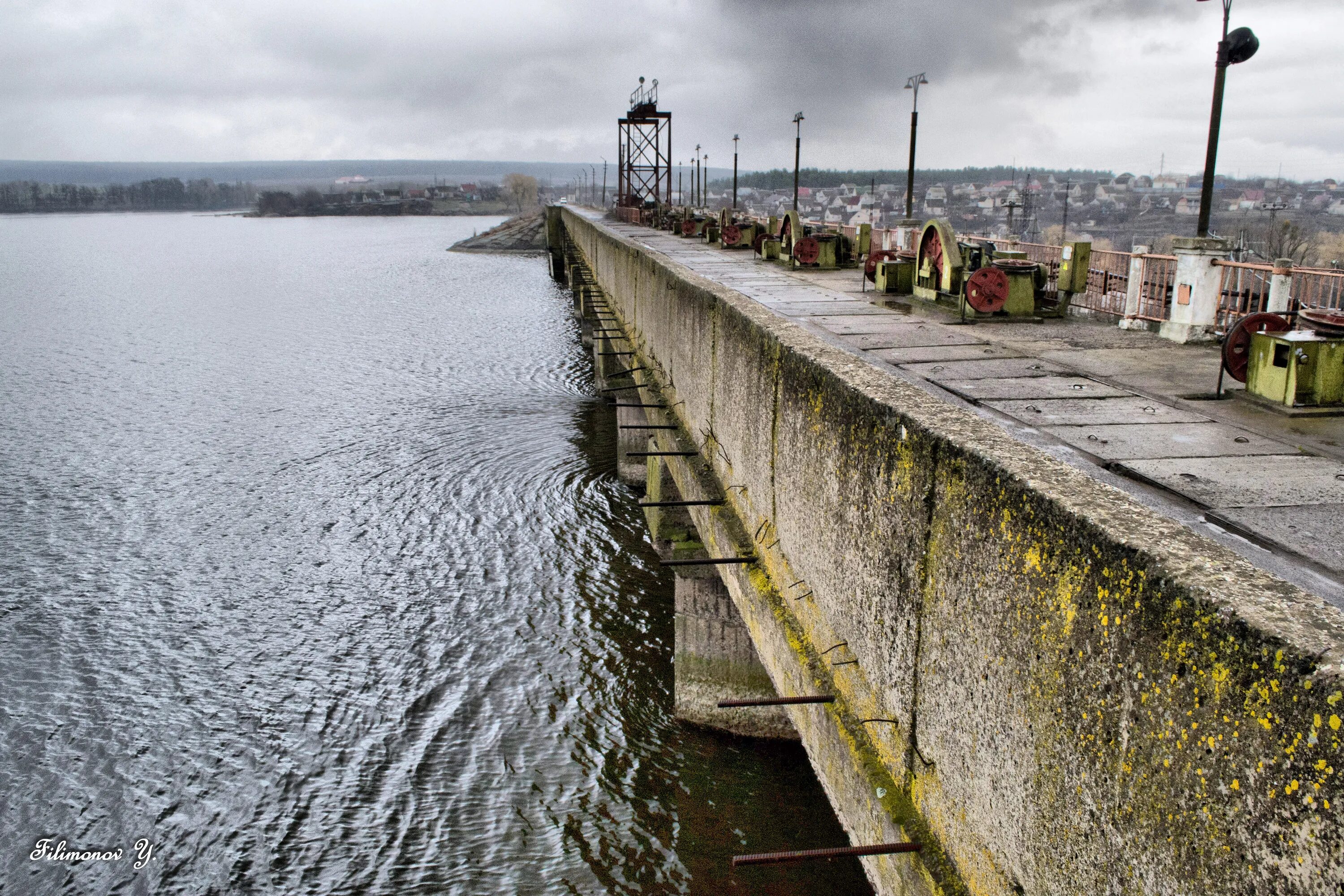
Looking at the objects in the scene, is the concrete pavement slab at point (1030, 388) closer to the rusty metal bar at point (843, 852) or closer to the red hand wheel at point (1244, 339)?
the red hand wheel at point (1244, 339)

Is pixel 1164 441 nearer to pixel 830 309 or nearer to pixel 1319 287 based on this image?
pixel 1319 287

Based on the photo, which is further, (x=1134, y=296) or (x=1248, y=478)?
(x=1134, y=296)

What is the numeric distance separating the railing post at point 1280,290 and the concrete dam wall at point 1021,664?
23.4 ft

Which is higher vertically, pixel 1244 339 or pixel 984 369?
pixel 1244 339

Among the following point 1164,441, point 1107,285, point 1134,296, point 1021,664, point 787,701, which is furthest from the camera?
point 1107,285

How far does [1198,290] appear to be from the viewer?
10.8 meters

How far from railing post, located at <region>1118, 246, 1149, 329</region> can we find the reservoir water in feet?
21.7

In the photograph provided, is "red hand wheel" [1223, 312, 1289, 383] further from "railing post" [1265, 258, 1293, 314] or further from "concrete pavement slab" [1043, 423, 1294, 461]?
"railing post" [1265, 258, 1293, 314]

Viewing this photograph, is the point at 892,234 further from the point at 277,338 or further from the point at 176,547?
the point at 277,338

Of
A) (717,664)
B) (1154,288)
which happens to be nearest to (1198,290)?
(1154,288)

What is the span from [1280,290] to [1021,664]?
9.70m

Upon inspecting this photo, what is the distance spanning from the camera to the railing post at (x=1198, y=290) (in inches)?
424

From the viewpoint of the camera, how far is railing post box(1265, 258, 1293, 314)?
34.7ft

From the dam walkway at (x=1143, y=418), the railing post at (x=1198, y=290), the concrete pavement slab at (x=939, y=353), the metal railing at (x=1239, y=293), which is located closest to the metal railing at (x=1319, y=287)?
the metal railing at (x=1239, y=293)
